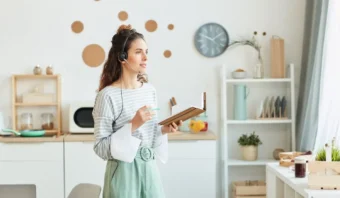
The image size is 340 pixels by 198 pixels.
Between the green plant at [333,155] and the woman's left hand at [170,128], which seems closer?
the woman's left hand at [170,128]

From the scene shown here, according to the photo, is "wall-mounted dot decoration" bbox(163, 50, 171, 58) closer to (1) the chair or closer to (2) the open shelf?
(2) the open shelf

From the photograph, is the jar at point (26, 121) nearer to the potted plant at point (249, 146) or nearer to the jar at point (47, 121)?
the jar at point (47, 121)

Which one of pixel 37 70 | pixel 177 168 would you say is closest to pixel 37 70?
pixel 37 70

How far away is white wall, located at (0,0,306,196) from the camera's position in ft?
13.6

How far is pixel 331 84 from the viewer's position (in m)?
3.41

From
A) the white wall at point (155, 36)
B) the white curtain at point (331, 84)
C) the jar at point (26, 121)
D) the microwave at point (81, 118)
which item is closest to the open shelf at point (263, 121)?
the white wall at point (155, 36)

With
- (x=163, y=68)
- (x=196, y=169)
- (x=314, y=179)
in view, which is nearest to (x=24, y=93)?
(x=163, y=68)

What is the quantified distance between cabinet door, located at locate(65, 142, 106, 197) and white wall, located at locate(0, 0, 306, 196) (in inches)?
19.1

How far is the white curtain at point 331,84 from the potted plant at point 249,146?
2.13ft

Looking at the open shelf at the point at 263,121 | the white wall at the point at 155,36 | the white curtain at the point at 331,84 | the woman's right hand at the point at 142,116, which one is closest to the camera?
the woman's right hand at the point at 142,116

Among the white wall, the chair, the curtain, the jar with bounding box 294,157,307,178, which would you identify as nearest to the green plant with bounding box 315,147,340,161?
the jar with bounding box 294,157,307,178

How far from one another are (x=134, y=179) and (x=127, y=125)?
0.22 meters

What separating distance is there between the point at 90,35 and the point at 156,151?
2.22 m

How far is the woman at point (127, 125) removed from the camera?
1.99m
